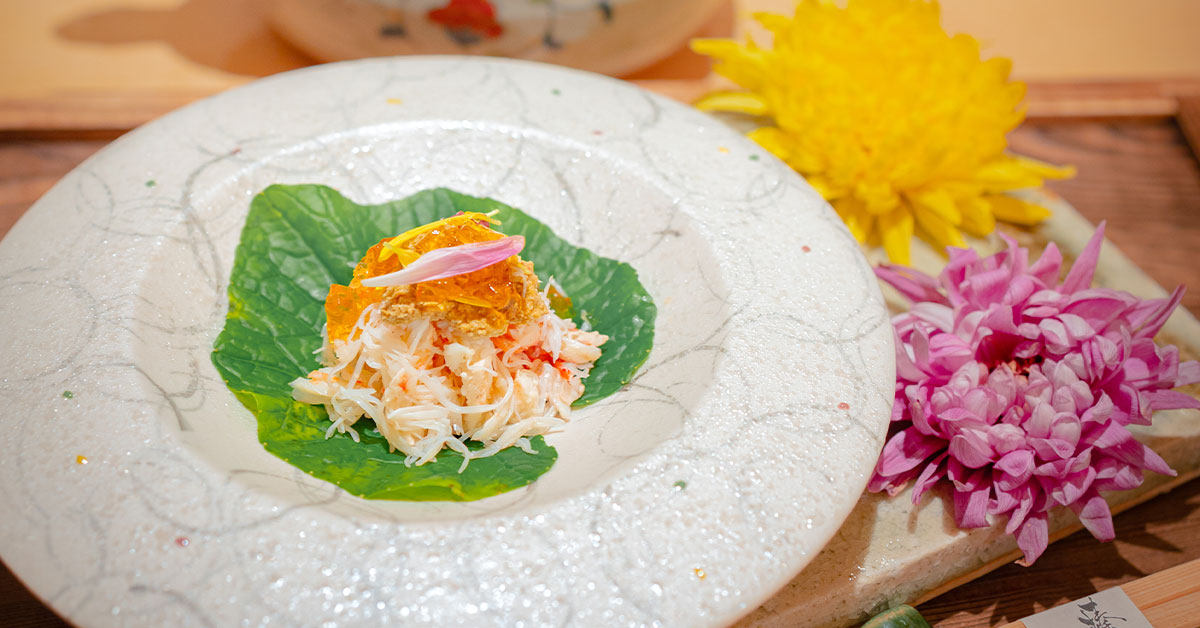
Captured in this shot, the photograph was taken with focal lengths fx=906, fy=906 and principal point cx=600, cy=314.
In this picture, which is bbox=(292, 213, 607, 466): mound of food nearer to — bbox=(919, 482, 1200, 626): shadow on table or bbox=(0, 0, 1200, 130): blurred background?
bbox=(919, 482, 1200, 626): shadow on table

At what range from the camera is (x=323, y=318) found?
1040mm

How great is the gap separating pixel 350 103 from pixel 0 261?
430mm

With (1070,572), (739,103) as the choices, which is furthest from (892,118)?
(1070,572)

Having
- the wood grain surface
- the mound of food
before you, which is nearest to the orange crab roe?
the mound of food

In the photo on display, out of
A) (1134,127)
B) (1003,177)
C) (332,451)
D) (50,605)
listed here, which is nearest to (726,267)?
(332,451)

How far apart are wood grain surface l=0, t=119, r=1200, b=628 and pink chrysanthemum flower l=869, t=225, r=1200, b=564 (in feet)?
0.42

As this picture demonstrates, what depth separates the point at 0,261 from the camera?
883 mm

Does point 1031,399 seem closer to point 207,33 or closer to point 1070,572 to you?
point 1070,572

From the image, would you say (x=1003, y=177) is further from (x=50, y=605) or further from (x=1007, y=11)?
(x=50, y=605)

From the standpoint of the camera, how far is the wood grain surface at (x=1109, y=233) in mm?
1015

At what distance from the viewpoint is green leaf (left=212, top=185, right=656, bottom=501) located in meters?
0.82

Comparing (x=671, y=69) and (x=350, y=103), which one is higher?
(x=350, y=103)

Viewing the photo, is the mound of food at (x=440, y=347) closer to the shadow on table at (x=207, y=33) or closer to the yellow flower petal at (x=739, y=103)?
the yellow flower petal at (x=739, y=103)

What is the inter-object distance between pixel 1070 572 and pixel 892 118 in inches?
24.1
